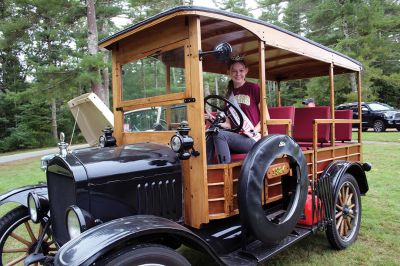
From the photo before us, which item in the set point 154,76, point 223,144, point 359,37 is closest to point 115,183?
point 223,144

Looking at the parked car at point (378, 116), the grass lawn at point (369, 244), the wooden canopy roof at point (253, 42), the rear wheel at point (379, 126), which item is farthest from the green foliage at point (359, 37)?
the wooden canopy roof at point (253, 42)

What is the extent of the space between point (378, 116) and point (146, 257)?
18.5 metres

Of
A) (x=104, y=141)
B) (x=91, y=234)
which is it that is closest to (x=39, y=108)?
(x=104, y=141)

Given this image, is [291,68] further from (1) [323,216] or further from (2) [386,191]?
(2) [386,191]

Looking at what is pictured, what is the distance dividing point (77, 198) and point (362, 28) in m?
22.2

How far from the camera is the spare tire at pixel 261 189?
2.78 meters

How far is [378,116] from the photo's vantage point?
17969 mm

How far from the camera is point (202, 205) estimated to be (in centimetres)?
284

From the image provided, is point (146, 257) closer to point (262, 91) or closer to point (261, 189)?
point (261, 189)

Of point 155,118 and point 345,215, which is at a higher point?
point 155,118

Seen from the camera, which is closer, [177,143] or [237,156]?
[177,143]

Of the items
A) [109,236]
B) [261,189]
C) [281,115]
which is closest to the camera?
[109,236]

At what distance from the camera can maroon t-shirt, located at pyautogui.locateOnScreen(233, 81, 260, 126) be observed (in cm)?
362

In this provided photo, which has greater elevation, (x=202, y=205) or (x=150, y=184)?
(x=150, y=184)
